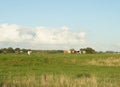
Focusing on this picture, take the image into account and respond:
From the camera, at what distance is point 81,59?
209 feet

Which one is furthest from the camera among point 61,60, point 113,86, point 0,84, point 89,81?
point 61,60

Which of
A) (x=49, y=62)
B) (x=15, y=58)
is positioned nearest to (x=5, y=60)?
(x=15, y=58)

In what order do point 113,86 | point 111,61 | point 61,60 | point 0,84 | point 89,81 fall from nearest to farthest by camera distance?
point 0,84 < point 113,86 < point 89,81 < point 111,61 < point 61,60

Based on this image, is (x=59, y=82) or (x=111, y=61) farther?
(x=111, y=61)

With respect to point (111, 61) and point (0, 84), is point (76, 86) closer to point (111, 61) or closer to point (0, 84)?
point (0, 84)

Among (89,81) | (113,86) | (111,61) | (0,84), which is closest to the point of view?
(0,84)

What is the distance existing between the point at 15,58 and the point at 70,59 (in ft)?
31.9

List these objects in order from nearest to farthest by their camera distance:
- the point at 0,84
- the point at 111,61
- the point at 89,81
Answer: the point at 0,84 → the point at 89,81 → the point at 111,61

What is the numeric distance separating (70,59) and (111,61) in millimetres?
8530

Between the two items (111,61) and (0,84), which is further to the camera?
(111,61)

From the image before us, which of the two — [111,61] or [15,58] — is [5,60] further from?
[111,61]

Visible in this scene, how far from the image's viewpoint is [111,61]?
5872 centimetres

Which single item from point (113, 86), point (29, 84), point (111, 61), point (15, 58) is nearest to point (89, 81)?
point (113, 86)

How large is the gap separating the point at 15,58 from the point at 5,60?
2.36 meters
